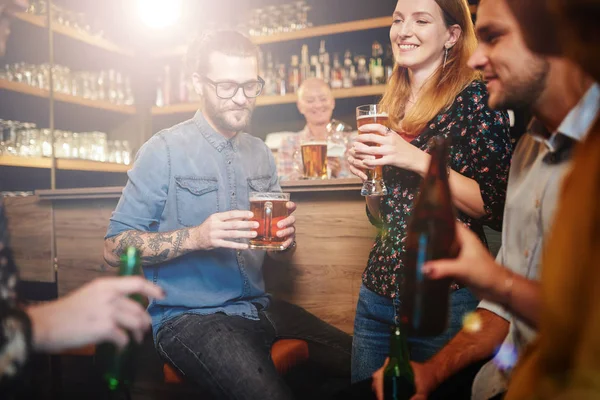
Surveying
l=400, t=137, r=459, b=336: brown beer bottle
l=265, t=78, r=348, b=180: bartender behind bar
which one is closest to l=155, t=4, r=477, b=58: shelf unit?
l=265, t=78, r=348, b=180: bartender behind bar

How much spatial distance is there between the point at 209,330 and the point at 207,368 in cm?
10

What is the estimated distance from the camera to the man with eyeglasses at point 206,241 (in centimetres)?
122

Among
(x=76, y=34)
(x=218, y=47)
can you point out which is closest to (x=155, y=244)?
(x=218, y=47)

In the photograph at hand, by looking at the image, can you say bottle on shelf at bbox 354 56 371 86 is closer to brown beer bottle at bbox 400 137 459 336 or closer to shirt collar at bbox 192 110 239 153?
shirt collar at bbox 192 110 239 153

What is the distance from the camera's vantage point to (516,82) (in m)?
0.71

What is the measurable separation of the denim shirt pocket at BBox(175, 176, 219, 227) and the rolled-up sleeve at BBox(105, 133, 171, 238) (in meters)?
0.05

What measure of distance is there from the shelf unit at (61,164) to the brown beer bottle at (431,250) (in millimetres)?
2724

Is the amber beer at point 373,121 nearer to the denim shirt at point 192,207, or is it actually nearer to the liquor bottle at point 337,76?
the denim shirt at point 192,207

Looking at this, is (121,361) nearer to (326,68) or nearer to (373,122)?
(373,122)

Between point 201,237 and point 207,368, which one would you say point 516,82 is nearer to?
point 201,237

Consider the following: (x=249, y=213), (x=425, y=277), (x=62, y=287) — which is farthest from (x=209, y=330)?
(x=62, y=287)

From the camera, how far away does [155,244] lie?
1.28 metres

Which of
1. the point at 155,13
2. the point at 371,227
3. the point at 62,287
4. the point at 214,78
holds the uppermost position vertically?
the point at 155,13

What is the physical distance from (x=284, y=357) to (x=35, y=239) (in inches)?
54.5
